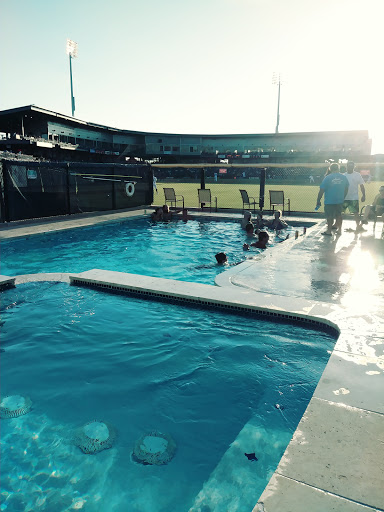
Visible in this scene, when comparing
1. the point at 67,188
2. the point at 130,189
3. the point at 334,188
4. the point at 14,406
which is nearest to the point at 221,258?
the point at 334,188

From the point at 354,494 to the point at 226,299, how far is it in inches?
131


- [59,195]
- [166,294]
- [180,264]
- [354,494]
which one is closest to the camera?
[354,494]

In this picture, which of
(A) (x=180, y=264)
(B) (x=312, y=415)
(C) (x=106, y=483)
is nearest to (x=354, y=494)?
(B) (x=312, y=415)

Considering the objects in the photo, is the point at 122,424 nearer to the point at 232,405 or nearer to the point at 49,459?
the point at 49,459

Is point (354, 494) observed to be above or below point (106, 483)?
above

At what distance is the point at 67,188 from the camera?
44.6 ft

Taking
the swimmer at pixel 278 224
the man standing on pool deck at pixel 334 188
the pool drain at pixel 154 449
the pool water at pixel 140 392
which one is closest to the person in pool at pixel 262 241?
the man standing on pool deck at pixel 334 188

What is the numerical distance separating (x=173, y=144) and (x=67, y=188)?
177 feet

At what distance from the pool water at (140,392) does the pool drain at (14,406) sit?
0.26 feet

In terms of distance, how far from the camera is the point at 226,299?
520cm

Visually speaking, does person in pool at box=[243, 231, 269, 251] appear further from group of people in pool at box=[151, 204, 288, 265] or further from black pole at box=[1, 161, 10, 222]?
black pole at box=[1, 161, 10, 222]

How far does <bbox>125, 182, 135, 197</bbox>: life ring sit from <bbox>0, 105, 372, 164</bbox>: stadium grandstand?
30.2 metres

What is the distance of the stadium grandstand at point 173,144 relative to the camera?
4616cm

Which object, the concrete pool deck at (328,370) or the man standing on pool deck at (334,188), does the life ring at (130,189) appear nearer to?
the man standing on pool deck at (334,188)
